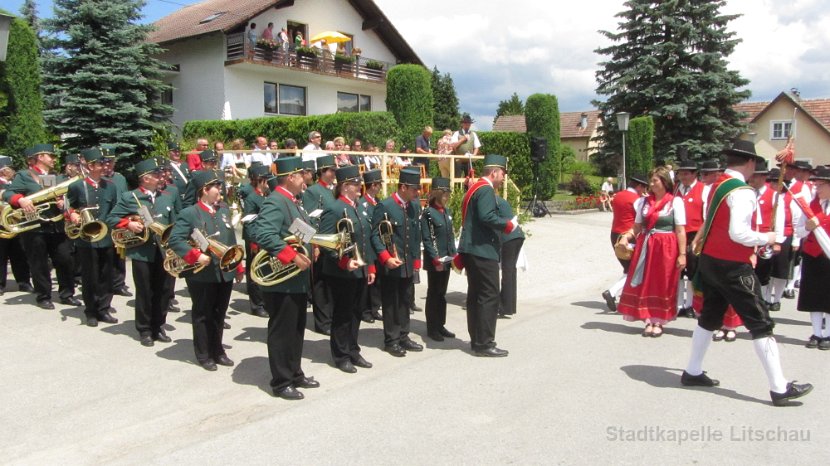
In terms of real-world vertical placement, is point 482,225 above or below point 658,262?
above

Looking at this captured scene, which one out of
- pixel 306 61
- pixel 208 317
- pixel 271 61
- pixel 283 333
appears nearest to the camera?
pixel 283 333

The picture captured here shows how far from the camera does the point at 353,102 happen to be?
103 feet

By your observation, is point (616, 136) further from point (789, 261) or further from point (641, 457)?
point (641, 457)

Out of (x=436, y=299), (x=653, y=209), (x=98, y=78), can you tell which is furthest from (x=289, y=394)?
(x=98, y=78)

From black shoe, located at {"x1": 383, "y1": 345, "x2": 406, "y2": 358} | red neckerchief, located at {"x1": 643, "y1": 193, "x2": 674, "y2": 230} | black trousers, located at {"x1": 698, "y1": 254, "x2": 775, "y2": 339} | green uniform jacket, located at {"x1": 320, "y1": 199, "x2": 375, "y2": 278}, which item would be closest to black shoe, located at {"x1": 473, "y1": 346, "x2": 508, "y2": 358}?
black shoe, located at {"x1": 383, "y1": 345, "x2": 406, "y2": 358}

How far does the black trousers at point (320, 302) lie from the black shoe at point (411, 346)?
1.11 m

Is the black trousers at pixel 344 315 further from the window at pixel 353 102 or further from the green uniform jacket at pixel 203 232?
the window at pixel 353 102

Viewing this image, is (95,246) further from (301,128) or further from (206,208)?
(301,128)

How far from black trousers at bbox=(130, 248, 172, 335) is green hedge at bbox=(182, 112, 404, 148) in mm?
11582

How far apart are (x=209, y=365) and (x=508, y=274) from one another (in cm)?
403

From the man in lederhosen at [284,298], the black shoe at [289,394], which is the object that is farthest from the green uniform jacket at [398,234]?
the black shoe at [289,394]

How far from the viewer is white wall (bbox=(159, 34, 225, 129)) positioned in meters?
26.9

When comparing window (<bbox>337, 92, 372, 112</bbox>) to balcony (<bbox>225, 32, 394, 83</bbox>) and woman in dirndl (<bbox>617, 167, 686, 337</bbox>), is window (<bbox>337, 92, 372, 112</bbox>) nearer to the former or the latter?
balcony (<bbox>225, 32, 394, 83</bbox>)

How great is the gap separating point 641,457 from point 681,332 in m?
3.97
